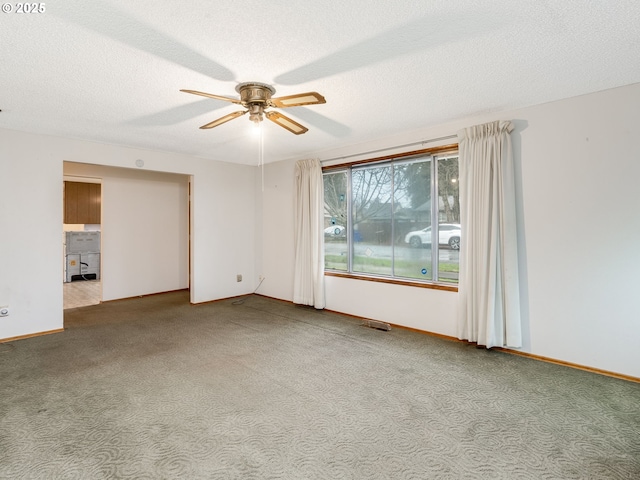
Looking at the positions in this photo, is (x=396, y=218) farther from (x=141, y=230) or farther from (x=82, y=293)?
(x=82, y=293)

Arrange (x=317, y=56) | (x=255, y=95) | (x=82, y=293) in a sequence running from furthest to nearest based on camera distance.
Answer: (x=82, y=293)
(x=255, y=95)
(x=317, y=56)

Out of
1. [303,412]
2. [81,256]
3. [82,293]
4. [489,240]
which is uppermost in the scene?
[489,240]

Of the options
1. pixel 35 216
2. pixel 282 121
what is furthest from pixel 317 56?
pixel 35 216

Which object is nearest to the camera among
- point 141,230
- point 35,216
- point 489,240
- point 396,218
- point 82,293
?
point 489,240

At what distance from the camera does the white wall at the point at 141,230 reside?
232 inches

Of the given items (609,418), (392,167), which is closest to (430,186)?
(392,167)

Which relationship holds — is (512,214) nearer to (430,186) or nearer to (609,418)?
(430,186)

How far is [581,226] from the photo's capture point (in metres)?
3.02

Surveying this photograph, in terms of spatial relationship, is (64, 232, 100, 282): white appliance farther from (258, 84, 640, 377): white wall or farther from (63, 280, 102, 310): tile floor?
(258, 84, 640, 377): white wall

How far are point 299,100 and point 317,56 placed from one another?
0.33 meters

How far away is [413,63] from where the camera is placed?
2.41 meters

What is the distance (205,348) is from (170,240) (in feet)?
12.4

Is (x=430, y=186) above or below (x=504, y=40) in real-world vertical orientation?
below

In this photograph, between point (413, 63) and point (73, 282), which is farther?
point (73, 282)
